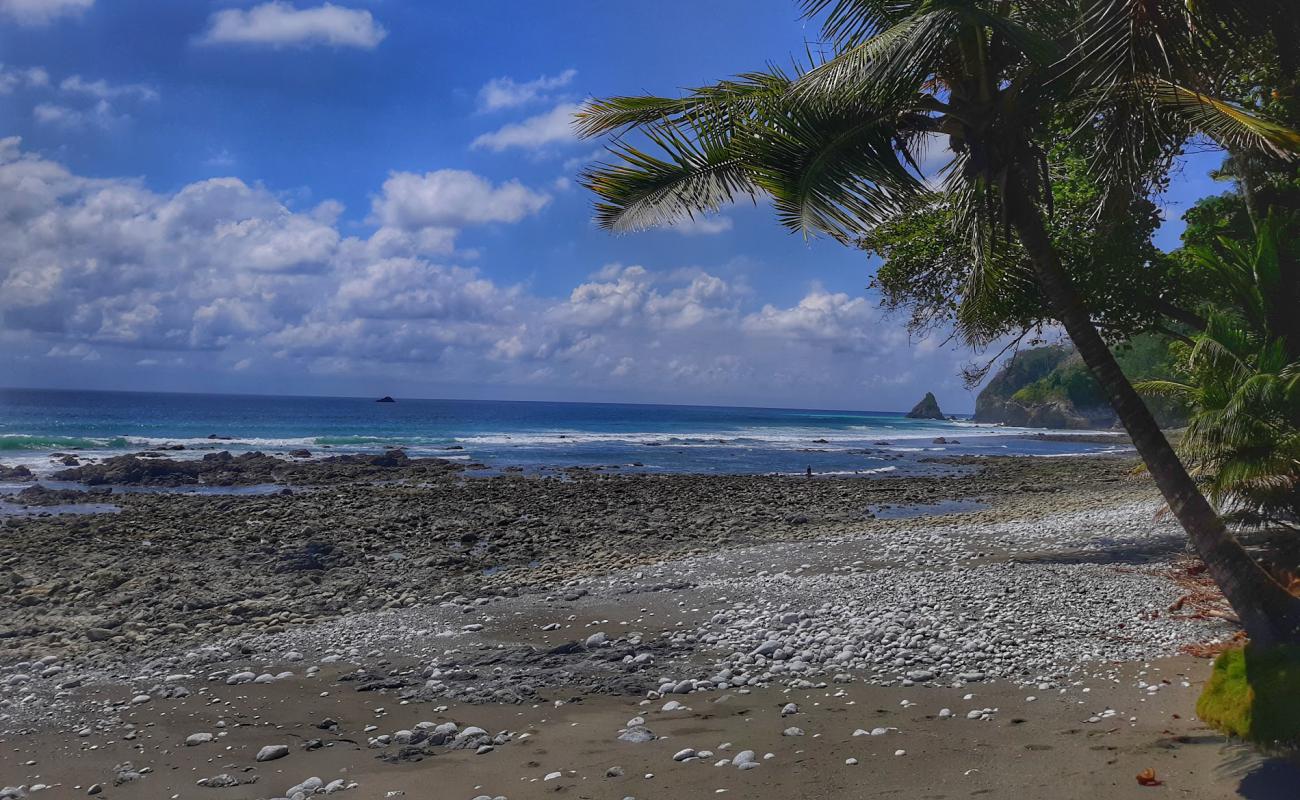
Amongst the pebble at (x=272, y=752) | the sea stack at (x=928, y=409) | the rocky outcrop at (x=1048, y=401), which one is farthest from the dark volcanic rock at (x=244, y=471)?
the sea stack at (x=928, y=409)

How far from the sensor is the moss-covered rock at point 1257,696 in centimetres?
459

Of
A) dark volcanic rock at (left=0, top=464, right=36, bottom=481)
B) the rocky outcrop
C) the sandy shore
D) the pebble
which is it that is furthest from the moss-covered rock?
the rocky outcrop

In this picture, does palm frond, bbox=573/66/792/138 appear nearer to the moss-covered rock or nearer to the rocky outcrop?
the moss-covered rock

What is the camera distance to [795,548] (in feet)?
46.4

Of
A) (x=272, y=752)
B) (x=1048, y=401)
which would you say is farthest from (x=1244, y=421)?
(x=1048, y=401)

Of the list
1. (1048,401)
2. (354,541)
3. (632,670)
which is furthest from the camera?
(1048,401)

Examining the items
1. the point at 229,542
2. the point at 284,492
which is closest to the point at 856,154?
the point at 229,542

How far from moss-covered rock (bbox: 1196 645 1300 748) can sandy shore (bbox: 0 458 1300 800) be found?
0.14 meters

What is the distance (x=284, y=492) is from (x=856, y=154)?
24.4m

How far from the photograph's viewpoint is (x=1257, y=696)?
4.78m

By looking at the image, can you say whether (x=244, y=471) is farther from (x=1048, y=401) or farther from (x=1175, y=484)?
(x=1048, y=401)

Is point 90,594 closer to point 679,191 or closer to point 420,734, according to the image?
point 420,734

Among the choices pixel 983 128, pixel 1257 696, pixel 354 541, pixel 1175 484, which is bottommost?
pixel 354 541

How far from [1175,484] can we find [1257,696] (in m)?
1.30
